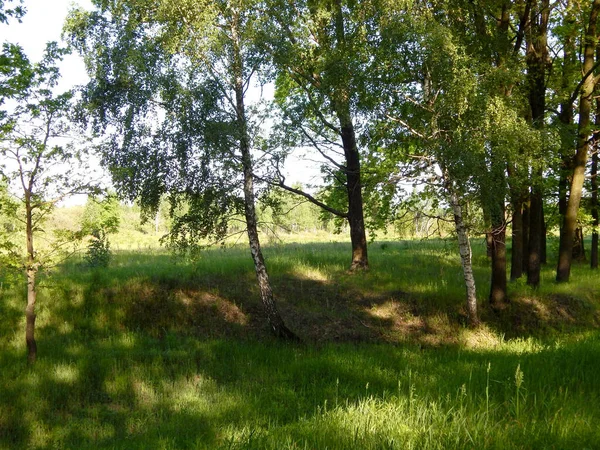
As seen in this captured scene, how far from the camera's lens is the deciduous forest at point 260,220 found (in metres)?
9.46

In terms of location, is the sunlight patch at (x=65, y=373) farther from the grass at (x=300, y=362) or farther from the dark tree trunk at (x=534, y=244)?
the dark tree trunk at (x=534, y=244)

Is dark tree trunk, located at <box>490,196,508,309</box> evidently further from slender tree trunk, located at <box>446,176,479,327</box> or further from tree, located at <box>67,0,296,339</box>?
tree, located at <box>67,0,296,339</box>

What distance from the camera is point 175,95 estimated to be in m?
12.1

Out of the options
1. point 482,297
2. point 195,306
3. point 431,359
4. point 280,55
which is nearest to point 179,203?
point 195,306

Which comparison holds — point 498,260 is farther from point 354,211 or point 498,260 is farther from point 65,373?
point 65,373

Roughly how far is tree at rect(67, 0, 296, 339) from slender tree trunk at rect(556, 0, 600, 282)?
11.8m

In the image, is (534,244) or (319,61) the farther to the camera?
(534,244)

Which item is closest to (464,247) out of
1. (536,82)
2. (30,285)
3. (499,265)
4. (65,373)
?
(499,265)

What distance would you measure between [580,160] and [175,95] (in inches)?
568

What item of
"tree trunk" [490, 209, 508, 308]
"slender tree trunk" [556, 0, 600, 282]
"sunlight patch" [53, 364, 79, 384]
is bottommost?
"sunlight patch" [53, 364, 79, 384]

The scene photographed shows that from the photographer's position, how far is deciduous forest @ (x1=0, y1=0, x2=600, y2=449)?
946cm

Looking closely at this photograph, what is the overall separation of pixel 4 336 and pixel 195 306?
5.10 metres

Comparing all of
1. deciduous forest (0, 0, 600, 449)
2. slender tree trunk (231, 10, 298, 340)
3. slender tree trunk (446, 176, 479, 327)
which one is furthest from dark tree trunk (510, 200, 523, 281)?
slender tree trunk (231, 10, 298, 340)

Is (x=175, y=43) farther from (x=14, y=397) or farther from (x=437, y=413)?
(x=437, y=413)
